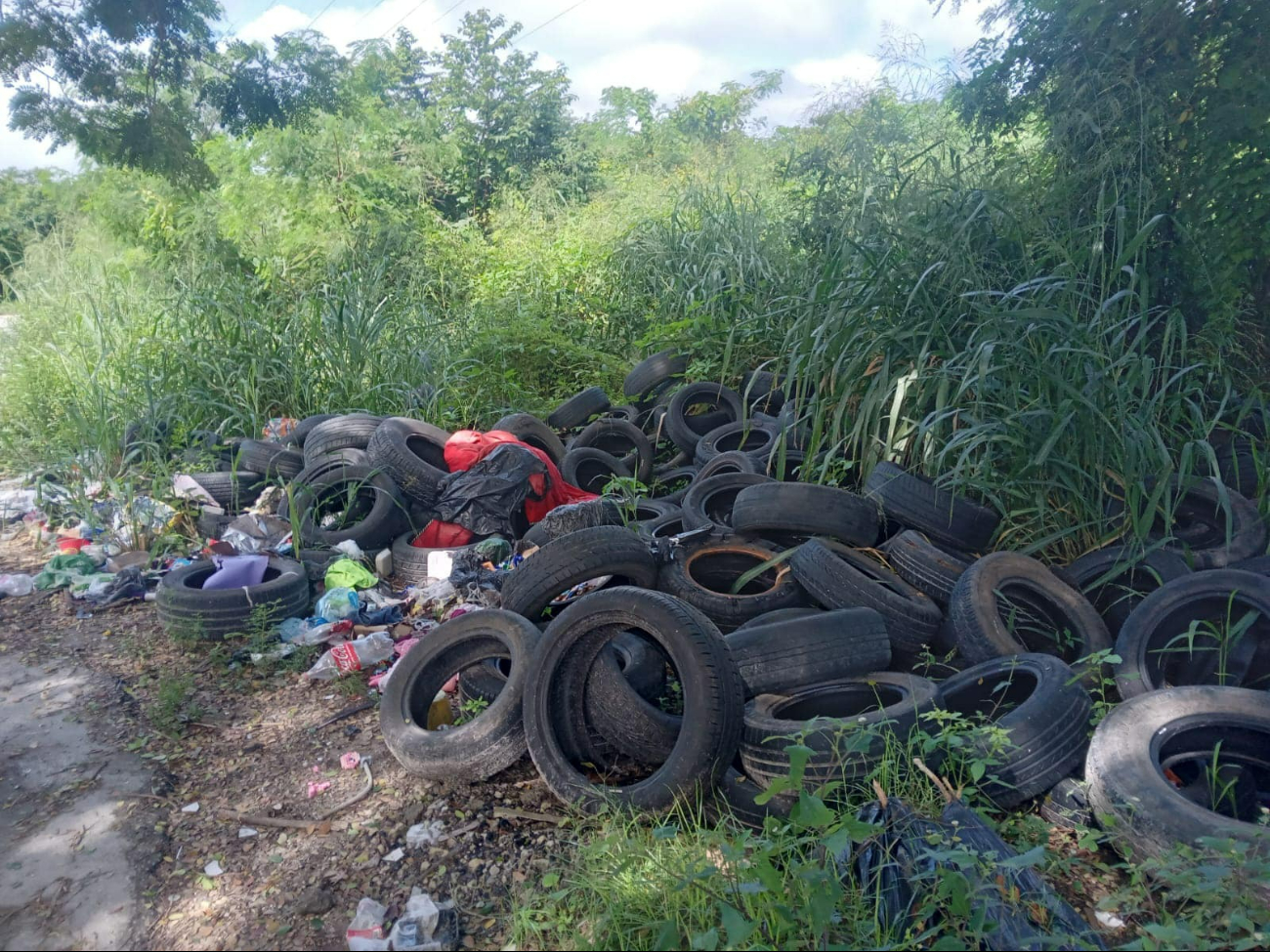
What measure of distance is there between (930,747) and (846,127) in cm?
581

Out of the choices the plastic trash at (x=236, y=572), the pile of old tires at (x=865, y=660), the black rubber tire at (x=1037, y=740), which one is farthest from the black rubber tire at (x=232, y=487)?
the black rubber tire at (x=1037, y=740)

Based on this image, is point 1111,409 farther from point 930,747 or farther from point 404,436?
point 404,436

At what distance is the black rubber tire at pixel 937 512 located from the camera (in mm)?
4344

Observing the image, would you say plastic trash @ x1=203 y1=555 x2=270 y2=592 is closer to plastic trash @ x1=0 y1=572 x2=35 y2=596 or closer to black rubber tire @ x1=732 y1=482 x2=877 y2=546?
plastic trash @ x1=0 y1=572 x2=35 y2=596

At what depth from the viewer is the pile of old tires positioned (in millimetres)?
2879

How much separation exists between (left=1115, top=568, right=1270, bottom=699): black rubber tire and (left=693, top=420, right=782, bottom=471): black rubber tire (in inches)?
110

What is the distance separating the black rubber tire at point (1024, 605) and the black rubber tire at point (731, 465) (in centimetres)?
188

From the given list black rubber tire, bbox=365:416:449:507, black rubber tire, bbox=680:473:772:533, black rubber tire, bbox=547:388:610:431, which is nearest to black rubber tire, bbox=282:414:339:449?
black rubber tire, bbox=365:416:449:507

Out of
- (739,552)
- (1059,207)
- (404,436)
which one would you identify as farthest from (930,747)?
(404,436)

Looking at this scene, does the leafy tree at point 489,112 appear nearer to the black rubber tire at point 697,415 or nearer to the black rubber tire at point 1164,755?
the black rubber tire at point 697,415

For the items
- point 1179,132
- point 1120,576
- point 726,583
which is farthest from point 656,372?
point 1120,576

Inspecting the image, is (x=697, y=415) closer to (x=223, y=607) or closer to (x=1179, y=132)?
(x=1179, y=132)

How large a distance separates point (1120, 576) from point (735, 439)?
2.95 m

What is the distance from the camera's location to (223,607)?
14.9 feet
